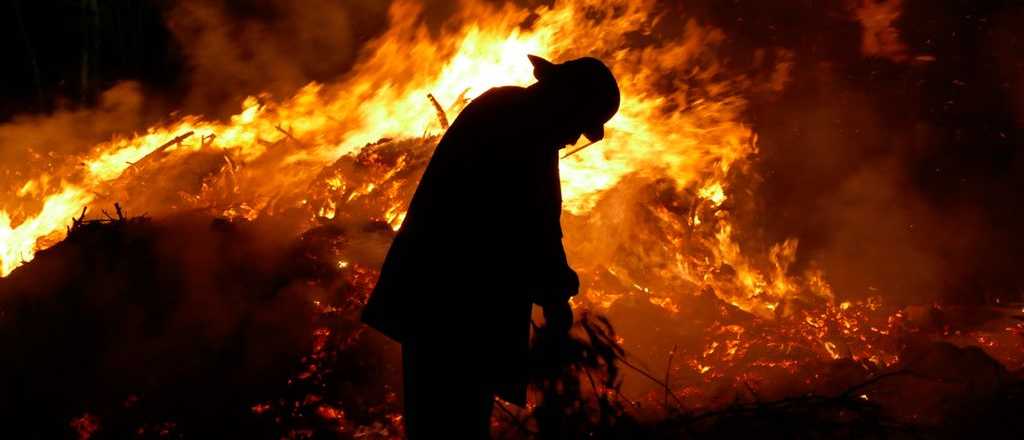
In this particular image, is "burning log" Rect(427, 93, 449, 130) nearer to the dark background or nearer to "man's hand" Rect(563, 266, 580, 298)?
the dark background

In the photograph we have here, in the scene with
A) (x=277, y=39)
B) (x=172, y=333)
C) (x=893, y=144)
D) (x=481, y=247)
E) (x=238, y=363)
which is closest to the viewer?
(x=481, y=247)

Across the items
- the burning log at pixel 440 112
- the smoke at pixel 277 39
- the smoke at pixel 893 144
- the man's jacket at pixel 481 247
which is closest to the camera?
the man's jacket at pixel 481 247

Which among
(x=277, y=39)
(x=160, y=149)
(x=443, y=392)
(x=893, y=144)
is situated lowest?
(x=443, y=392)

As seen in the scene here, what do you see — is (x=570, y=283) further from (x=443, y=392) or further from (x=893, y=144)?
(x=893, y=144)

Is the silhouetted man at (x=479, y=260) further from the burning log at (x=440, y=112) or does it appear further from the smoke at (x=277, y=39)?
the smoke at (x=277, y=39)

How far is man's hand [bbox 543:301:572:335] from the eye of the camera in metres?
2.21

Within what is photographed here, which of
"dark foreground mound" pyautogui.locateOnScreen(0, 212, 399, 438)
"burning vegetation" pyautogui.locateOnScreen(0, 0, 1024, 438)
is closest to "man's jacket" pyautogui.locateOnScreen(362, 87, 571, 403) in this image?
"burning vegetation" pyautogui.locateOnScreen(0, 0, 1024, 438)

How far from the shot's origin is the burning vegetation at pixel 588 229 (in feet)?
14.0

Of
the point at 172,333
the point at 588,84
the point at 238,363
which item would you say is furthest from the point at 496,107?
the point at 172,333

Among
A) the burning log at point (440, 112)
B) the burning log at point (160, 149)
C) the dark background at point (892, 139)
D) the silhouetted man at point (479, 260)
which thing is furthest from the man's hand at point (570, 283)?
the burning log at point (160, 149)

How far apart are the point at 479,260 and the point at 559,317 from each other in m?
0.43

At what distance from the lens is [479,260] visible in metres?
2.05

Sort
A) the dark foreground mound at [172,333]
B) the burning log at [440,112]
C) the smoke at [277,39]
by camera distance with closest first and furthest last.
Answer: the dark foreground mound at [172,333]
the burning log at [440,112]
the smoke at [277,39]

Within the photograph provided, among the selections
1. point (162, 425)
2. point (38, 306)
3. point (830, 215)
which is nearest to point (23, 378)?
point (38, 306)
